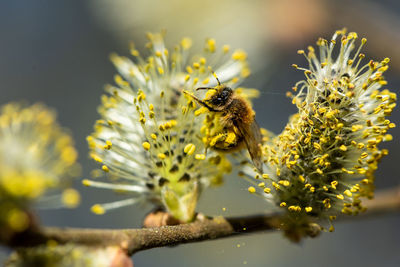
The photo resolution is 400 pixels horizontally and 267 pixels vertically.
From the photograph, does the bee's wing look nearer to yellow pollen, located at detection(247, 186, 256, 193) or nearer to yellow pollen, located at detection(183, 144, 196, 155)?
yellow pollen, located at detection(247, 186, 256, 193)

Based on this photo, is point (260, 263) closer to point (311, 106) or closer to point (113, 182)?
point (113, 182)

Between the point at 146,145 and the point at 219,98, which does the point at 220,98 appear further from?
the point at 146,145

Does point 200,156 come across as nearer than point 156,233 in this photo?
No

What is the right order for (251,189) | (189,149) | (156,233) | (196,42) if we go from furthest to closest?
(196,42), (189,149), (251,189), (156,233)

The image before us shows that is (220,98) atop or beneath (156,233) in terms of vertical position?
atop

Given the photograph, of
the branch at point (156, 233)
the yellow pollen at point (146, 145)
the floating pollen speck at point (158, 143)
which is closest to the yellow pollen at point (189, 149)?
the floating pollen speck at point (158, 143)

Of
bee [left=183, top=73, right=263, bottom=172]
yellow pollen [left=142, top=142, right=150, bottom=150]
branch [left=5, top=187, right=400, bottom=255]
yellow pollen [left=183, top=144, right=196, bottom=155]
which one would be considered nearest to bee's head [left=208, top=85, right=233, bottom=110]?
bee [left=183, top=73, right=263, bottom=172]

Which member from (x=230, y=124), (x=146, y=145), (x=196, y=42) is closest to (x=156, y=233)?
(x=146, y=145)
